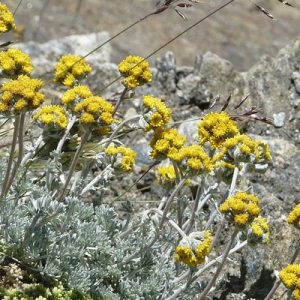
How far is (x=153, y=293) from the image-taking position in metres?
4.00

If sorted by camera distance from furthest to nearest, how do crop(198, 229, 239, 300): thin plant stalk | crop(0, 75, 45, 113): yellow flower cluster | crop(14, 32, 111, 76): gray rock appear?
crop(14, 32, 111, 76): gray rock, crop(198, 229, 239, 300): thin plant stalk, crop(0, 75, 45, 113): yellow flower cluster

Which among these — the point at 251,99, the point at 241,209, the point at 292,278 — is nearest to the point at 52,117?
the point at 241,209

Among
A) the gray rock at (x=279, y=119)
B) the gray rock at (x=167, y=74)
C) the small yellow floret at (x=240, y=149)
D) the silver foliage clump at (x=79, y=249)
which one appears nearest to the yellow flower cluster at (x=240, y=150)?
the small yellow floret at (x=240, y=149)

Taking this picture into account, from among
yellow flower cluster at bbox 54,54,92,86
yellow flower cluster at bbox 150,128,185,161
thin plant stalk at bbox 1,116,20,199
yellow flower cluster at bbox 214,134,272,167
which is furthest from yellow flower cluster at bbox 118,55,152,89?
thin plant stalk at bbox 1,116,20,199

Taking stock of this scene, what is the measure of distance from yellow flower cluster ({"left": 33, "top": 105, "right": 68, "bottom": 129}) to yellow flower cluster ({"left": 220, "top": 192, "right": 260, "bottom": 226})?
99 centimetres

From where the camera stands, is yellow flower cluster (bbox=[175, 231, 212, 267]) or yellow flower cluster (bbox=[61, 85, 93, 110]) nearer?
yellow flower cluster (bbox=[175, 231, 212, 267])

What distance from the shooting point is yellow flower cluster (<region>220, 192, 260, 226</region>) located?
3.51 m

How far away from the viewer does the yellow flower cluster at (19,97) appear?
Answer: 11.2 ft

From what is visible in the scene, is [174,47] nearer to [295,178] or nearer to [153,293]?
[295,178]

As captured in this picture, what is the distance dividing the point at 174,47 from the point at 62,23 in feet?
6.50

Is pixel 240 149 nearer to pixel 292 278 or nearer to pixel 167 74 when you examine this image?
pixel 292 278

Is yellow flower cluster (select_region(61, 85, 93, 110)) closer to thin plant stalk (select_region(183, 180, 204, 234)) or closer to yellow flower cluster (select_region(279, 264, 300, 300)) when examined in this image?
thin plant stalk (select_region(183, 180, 204, 234))

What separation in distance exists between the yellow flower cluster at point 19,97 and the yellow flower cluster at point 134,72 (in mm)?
883

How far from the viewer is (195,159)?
374 centimetres
